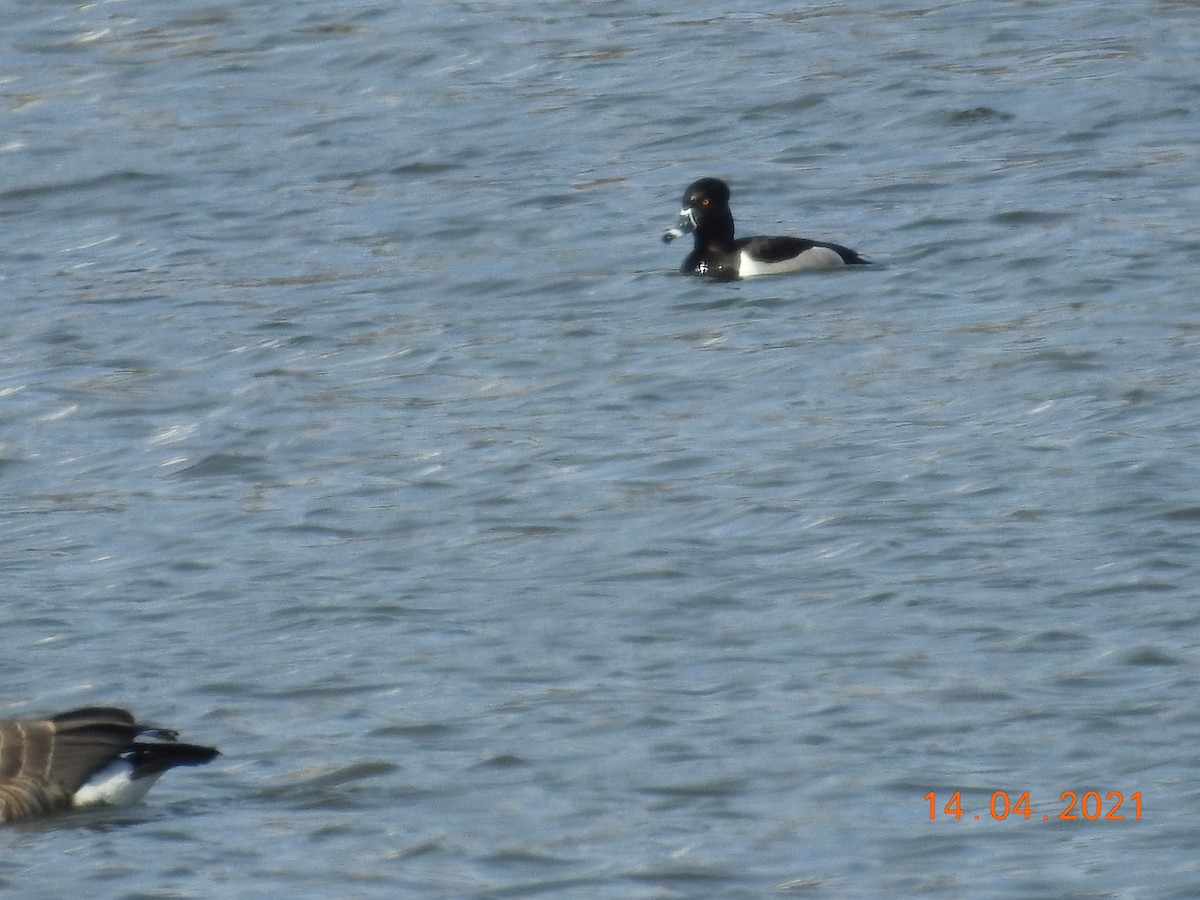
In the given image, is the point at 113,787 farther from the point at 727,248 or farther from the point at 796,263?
the point at 727,248

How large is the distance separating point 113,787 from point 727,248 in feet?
26.4

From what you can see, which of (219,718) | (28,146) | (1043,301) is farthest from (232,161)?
(219,718)

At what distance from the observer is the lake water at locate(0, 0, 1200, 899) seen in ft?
25.4

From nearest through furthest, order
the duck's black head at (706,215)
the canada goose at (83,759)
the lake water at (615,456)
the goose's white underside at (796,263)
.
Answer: the lake water at (615,456) < the canada goose at (83,759) < the goose's white underside at (796,263) < the duck's black head at (706,215)

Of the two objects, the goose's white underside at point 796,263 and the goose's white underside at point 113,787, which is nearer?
the goose's white underside at point 113,787

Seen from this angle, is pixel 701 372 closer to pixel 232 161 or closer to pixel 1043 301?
pixel 1043 301

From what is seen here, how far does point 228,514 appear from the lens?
437 inches

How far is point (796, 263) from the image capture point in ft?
49.6

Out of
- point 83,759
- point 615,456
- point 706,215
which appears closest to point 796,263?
point 706,215

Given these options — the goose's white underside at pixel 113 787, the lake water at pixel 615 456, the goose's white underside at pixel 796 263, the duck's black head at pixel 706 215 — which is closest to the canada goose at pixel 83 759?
the goose's white underside at pixel 113 787

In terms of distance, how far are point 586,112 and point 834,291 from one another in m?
4.93

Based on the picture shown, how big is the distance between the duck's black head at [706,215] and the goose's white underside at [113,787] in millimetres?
7927

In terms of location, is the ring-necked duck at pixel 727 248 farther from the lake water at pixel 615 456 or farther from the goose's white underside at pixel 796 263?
the lake water at pixel 615 456

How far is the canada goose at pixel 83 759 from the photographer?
7.95 m
